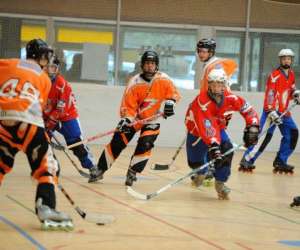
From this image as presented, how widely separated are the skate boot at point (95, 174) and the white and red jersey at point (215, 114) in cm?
120

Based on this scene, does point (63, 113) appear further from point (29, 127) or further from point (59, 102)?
point (29, 127)

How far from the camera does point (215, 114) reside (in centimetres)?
754

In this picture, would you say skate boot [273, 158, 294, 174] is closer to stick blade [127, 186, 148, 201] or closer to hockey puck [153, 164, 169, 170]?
hockey puck [153, 164, 169, 170]

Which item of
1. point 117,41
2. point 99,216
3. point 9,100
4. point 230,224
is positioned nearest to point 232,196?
point 230,224

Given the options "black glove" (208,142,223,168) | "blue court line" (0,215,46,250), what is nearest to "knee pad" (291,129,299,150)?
"black glove" (208,142,223,168)

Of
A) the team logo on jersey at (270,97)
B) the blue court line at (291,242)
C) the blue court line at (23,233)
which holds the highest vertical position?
the team logo on jersey at (270,97)

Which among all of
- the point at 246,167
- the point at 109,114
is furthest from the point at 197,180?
the point at 109,114

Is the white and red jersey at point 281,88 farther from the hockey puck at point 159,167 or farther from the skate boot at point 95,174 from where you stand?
the skate boot at point 95,174

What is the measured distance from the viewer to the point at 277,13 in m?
13.2

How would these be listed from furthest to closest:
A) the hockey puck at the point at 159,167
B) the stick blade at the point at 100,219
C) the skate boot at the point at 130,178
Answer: the hockey puck at the point at 159,167
the skate boot at the point at 130,178
the stick blade at the point at 100,219

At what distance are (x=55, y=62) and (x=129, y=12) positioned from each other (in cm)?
509

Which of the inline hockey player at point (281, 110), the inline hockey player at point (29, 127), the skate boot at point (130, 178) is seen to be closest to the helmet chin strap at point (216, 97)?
the skate boot at point (130, 178)

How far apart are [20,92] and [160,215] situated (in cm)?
158

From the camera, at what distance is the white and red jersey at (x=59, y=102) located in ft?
27.2
